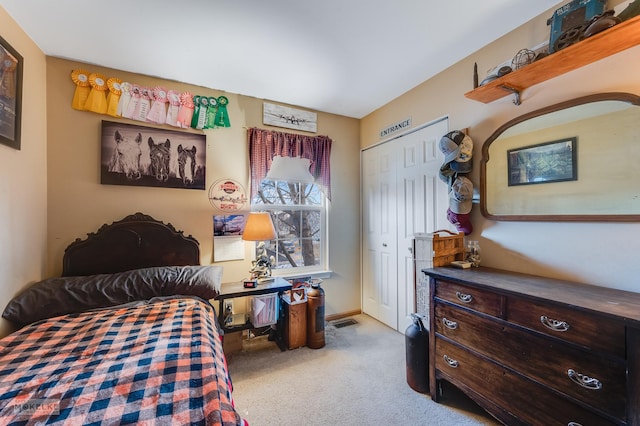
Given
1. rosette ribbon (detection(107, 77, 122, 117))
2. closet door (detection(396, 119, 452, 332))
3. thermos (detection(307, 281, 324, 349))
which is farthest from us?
thermos (detection(307, 281, 324, 349))

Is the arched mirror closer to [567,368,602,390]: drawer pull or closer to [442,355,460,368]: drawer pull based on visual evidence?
[567,368,602,390]: drawer pull

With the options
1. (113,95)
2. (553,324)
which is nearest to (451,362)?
(553,324)

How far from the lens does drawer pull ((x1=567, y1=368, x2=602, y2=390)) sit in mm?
1050

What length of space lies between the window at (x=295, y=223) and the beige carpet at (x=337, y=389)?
92 centimetres

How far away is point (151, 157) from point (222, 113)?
0.82 m

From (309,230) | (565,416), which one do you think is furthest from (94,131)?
(565,416)

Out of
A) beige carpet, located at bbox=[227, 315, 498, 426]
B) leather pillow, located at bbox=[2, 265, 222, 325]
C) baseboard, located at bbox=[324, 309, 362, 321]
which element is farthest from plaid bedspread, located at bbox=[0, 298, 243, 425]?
baseboard, located at bbox=[324, 309, 362, 321]

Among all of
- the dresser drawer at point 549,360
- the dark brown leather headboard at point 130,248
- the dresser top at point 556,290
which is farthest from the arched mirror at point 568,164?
the dark brown leather headboard at point 130,248

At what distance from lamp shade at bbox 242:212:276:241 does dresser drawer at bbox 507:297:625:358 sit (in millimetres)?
1901

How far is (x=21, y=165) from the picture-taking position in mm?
1747

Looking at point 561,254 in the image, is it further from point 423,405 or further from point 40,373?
point 40,373

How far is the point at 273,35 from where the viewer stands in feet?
5.93

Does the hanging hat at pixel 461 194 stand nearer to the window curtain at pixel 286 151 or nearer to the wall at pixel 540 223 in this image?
the wall at pixel 540 223

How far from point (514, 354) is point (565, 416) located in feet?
0.89
